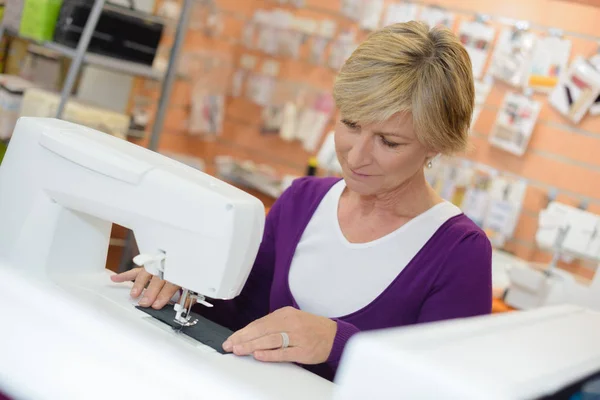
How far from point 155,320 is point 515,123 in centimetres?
320

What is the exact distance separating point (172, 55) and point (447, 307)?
2.73 metres

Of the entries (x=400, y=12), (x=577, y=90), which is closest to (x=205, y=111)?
(x=400, y=12)

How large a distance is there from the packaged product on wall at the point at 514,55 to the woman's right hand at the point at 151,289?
10.2 ft

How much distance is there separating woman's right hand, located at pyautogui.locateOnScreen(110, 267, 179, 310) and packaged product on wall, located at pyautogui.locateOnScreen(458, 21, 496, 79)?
3.11 meters

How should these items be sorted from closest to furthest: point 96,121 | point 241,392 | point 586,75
Result: point 241,392 → point 96,121 → point 586,75

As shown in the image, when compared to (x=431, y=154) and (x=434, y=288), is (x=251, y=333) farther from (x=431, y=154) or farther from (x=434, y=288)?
(x=431, y=154)

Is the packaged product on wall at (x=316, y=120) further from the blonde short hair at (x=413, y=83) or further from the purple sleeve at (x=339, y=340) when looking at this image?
the purple sleeve at (x=339, y=340)

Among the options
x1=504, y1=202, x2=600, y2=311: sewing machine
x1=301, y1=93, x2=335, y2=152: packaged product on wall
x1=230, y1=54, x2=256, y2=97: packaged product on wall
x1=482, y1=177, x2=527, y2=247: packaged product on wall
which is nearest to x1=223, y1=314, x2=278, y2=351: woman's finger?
x1=504, y1=202, x2=600, y2=311: sewing machine

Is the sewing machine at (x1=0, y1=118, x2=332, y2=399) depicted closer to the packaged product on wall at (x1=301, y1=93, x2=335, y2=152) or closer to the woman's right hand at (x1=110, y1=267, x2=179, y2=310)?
the woman's right hand at (x1=110, y1=267, x2=179, y2=310)

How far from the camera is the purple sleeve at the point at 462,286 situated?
69.6 inches

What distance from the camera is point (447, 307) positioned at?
177 centimetres

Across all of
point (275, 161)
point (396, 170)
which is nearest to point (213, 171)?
point (275, 161)

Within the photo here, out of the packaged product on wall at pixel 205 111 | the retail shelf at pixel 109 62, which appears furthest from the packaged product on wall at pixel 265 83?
the retail shelf at pixel 109 62

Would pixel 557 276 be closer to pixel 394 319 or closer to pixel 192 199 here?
pixel 394 319
